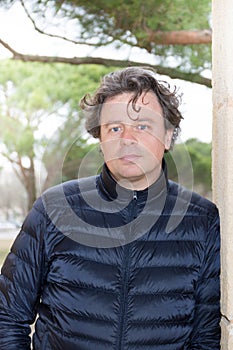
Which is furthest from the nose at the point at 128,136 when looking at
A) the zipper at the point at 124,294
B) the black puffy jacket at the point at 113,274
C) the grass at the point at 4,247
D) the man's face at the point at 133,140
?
the grass at the point at 4,247

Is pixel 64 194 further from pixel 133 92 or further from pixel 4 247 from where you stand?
pixel 4 247

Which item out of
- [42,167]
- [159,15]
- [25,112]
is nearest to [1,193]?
[25,112]

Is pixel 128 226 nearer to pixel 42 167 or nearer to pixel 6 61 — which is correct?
pixel 42 167

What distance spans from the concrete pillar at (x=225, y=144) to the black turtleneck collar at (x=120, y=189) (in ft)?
0.44

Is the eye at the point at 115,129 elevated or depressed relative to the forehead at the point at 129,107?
depressed

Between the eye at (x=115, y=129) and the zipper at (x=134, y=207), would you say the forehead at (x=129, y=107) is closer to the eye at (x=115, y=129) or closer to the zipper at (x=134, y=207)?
the eye at (x=115, y=129)

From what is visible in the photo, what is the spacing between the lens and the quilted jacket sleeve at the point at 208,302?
116cm

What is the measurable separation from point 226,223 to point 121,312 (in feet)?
0.95

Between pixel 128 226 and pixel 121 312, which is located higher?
pixel 128 226

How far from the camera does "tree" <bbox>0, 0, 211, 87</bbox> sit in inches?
167

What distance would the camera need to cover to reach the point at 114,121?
1.16m

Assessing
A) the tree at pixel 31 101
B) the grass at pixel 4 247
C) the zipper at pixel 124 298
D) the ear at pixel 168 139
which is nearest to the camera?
the zipper at pixel 124 298

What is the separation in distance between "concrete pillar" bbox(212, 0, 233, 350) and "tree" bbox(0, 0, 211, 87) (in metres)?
3.02

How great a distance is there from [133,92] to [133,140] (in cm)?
11
